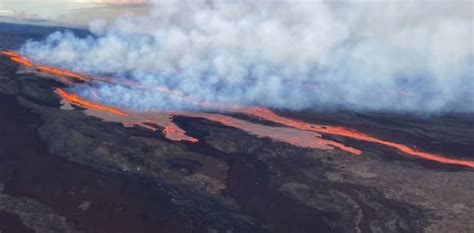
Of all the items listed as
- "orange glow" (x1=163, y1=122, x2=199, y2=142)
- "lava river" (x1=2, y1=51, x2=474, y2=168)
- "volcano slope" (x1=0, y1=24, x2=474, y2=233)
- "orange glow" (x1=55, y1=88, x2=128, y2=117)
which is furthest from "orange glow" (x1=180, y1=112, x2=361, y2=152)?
"orange glow" (x1=55, y1=88, x2=128, y2=117)

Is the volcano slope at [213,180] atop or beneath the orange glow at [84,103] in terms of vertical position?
beneath

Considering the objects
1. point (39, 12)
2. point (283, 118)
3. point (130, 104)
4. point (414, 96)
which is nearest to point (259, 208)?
point (283, 118)

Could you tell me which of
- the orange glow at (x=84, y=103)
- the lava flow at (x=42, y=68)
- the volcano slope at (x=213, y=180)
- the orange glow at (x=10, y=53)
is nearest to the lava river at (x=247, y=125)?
the orange glow at (x=84, y=103)

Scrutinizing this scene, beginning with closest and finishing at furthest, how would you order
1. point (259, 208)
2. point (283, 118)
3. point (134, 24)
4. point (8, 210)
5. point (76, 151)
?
point (8, 210)
point (259, 208)
point (76, 151)
point (283, 118)
point (134, 24)

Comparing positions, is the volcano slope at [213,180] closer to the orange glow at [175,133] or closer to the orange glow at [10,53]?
the orange glow at [175,133]

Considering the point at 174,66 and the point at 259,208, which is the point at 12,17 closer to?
the point at 174,66

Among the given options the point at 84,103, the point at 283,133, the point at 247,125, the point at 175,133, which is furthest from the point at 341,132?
the point at 84,103
